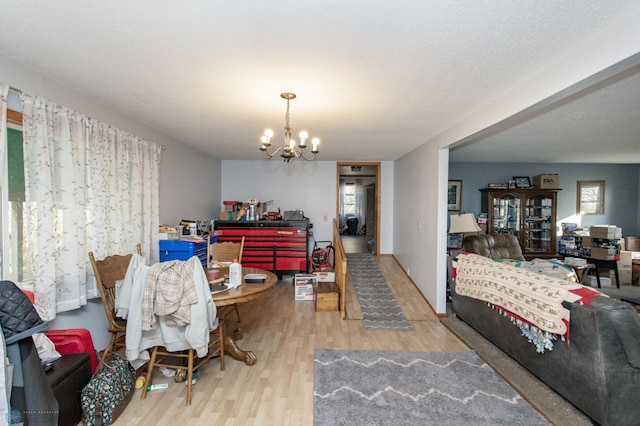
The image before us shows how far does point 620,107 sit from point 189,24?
12.3 feet

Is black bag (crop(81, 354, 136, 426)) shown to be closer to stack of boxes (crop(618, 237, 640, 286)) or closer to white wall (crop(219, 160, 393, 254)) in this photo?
Result: white wall (crop(219, 160, 393, 254))

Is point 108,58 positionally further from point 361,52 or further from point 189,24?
point 361,52

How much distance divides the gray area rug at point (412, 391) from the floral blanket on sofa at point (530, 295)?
52 centimetres

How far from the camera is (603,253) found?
5477 mm

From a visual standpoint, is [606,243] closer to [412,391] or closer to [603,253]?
[603,253]

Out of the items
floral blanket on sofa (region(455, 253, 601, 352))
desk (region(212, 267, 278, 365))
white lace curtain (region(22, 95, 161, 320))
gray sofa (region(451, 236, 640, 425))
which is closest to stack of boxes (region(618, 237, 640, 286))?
floral blanket on sofa (region(455, 253, 601, 352))

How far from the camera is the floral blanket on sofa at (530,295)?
2176 mm

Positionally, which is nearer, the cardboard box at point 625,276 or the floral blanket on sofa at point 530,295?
the floral blanket on sofa at point 530,295

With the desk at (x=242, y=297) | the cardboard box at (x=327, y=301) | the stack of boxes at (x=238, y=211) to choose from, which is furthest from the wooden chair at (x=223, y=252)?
the stack of boxes at (x=238, y=211)

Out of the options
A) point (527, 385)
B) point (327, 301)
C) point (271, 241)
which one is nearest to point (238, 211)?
point (271, 241)

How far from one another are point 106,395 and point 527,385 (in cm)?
315

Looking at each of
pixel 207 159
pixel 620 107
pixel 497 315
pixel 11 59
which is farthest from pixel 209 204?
pixel 620 107

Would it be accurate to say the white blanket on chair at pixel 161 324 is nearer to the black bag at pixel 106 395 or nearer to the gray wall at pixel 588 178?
the black bag at pixel 106 395

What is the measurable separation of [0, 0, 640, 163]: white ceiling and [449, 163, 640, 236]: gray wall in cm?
299
